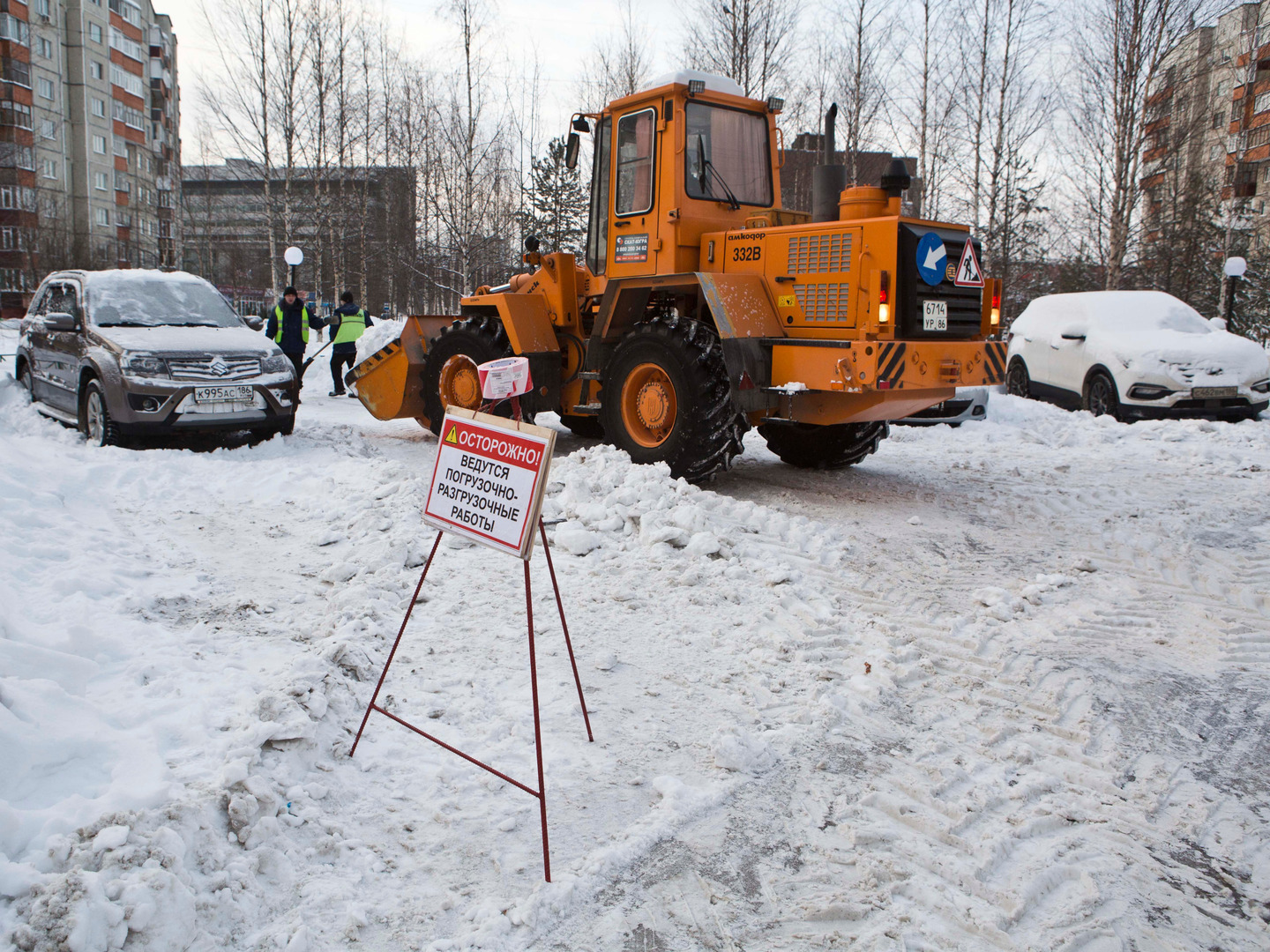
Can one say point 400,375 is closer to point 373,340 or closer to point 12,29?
point 373,340

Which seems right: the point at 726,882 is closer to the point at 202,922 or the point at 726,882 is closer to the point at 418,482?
the point at 202,922

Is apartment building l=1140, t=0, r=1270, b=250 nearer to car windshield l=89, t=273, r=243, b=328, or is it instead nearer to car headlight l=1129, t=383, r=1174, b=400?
car headlight l=1129, t=383, r=1174, b=400

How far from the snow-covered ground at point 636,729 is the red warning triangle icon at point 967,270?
198 centimetres

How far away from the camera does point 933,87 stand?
24.2m

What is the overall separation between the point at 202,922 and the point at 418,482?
467 cm

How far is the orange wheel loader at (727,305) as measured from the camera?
7152mm

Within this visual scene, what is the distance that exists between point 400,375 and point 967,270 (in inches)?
236

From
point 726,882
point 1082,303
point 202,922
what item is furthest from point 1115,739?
point 1082,303

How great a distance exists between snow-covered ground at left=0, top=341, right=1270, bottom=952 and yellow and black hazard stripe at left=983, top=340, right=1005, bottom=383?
1.32m

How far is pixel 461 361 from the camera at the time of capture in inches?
384

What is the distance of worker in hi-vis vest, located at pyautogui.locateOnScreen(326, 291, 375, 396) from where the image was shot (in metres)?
14.4

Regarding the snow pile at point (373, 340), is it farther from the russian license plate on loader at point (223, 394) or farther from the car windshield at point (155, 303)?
the russian license plate on loader at point (223, 394)

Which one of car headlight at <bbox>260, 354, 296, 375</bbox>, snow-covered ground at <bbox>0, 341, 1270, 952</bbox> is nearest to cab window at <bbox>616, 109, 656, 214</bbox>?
snow-covered ground at <bbox>0, 341, 1270, 952</bbox>

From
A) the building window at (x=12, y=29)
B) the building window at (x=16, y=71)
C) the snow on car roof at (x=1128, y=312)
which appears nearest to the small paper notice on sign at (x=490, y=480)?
the snow on car roof at (x=1128, y=312)
